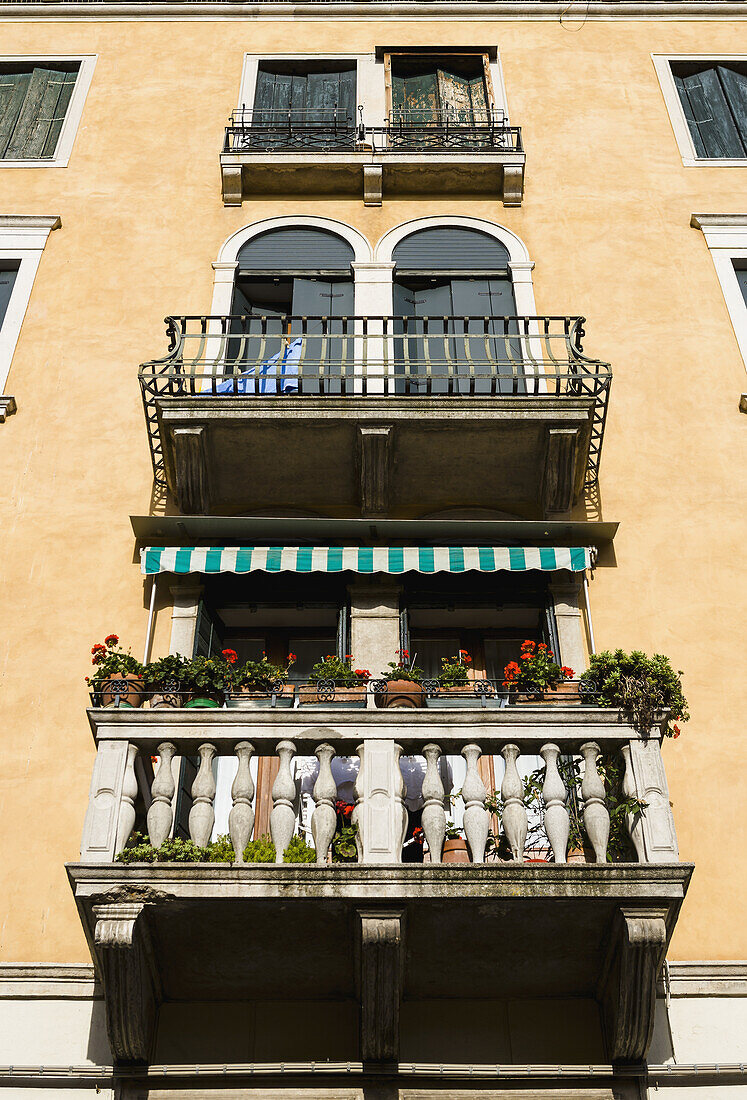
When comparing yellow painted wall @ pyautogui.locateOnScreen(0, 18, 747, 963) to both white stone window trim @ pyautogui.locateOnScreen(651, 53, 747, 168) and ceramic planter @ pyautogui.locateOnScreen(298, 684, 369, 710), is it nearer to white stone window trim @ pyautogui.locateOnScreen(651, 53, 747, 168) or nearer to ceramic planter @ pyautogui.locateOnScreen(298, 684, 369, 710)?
white stone window trim @ pyautogui.locateOnScreen(651, 53, 747, 168)

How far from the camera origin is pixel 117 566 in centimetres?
1133

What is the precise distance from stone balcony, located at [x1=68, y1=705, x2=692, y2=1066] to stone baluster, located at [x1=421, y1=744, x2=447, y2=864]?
11 millimetres

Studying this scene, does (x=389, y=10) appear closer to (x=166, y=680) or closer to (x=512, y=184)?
(x=512, y=184)

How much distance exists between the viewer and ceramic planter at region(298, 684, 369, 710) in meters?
9.42

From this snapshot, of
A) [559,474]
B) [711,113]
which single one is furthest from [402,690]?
[711,113]

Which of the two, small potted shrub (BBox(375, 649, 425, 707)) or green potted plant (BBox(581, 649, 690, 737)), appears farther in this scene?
small potted shrub (BBox(375, 649, 425, 707))

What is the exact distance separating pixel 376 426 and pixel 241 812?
163 inches

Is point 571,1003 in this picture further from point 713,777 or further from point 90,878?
point 90,878

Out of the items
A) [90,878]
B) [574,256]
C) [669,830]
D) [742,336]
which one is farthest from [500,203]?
[90,878]

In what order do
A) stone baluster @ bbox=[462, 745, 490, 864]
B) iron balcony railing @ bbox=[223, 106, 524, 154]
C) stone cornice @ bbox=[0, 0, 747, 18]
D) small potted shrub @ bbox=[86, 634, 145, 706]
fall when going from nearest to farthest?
stone baluster @ bbox=[462, 745, 490, 864] → small potted shrub @ bbox=[86, 634, 145, 706] → iron balcony railing @ bbox=[223, 106, 524, 154] → stone cornice @ bbox=[0, 0, 747, 18]

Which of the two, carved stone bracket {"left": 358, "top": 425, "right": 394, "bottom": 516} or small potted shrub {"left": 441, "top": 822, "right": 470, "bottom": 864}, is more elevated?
carved stone bracket {"left": 358, "top": 425, "right": 394, "bottom": 516}

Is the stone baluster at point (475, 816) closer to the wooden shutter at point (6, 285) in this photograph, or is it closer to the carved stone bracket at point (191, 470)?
the carved stone bracket at point (191, 470)

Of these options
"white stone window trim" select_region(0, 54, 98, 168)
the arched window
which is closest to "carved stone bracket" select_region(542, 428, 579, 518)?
the arched window

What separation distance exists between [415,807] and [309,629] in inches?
111
